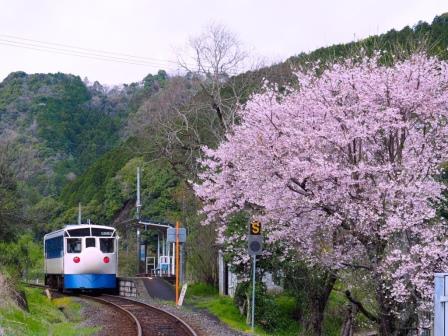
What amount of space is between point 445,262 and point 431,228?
794 mm

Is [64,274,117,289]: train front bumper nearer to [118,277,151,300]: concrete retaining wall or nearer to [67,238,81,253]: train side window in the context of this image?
[118,277,151,300]: concrete retaining wall

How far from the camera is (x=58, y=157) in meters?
77.9

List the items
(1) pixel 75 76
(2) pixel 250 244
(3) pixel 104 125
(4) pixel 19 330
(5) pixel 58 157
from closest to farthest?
(4) pixel 19 330 → (2) pixel 250 244 → (5) pixel 58 157 → (3) pixel 104 125 → (1) pixel 75 76

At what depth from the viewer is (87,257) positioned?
26.5 meters

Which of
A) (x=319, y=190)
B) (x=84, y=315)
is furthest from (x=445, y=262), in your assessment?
(x=84, y=315)

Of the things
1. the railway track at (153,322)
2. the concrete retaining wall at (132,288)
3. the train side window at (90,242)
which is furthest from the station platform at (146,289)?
the railway track at (153,322)

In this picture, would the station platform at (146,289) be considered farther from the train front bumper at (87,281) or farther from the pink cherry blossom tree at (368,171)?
the pink cherry blossom tree at (368,171)

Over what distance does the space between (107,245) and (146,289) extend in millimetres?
2367

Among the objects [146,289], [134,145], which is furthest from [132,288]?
[134,145]

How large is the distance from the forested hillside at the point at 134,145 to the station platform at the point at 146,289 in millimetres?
2012

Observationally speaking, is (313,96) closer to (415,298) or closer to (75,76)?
(415,298)

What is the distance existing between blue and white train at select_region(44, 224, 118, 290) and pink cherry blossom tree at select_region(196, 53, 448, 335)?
40.8 feet

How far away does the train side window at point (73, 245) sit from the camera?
26.6 m

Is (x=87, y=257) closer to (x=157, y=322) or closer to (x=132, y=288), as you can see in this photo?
(x=132, y=288)
